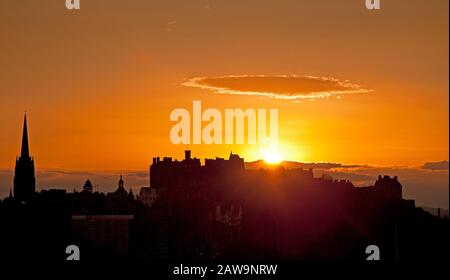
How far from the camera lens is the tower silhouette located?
77.9 ft

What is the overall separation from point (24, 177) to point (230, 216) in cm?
555

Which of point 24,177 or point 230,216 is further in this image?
point 24,177

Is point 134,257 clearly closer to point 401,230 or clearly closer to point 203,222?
point 203,222

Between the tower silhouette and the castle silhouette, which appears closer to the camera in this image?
the castle silhouette

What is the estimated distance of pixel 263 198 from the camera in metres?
24.9

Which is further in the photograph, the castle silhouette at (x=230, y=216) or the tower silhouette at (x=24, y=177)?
the tower silhouette at (x=24, y=177)

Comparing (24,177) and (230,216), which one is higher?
(24,177)

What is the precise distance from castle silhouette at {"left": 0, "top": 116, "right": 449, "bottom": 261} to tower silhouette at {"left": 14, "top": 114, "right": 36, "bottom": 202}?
0.21 feet

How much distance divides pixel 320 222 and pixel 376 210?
1.55 m

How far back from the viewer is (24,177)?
26703 millimetres

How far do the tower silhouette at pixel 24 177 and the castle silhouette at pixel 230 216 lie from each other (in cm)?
6

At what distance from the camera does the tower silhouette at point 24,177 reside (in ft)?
77.9
